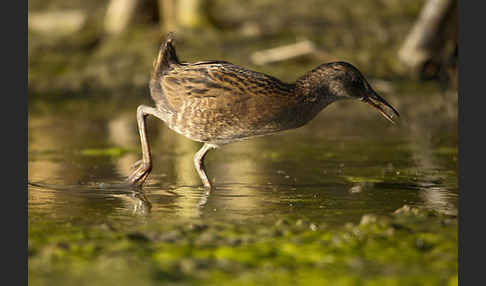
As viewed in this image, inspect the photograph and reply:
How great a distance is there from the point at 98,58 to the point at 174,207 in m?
11.3

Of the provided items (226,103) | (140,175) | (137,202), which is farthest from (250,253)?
(140,175)

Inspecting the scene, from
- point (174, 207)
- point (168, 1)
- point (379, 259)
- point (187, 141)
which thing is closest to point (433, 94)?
point (187, 141)

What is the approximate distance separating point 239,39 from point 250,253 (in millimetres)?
12625

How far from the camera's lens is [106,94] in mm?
17656

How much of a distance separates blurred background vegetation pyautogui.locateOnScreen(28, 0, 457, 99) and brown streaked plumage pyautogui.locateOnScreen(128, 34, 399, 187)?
765cm

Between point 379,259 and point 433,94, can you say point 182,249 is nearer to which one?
point 379,259

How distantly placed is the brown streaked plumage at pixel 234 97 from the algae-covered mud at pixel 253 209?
65 centimetres

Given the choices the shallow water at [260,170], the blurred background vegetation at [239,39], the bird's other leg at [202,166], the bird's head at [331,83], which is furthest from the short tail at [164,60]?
the blurred background vegetation at [239,39]

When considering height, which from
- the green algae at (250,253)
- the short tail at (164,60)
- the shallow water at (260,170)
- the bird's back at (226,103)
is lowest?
the green algae at (250,253)

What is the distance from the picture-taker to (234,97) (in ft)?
28.0

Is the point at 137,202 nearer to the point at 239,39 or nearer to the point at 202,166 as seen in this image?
the point at 202,166

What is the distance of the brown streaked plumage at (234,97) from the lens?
8570 millimetres

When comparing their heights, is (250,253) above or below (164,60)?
below

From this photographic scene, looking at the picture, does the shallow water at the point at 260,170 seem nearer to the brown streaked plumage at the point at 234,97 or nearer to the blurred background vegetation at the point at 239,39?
the brown streaked plumage at the point at 234,97
